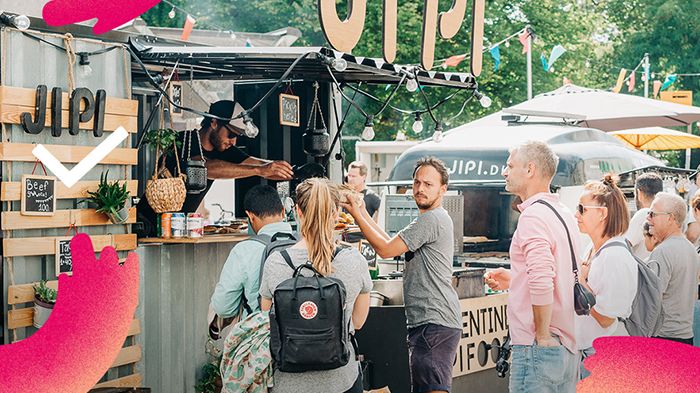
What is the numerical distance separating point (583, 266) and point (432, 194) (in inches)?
38.2

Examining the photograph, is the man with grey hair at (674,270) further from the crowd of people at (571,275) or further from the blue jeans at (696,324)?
the blue jeans at (696,324)

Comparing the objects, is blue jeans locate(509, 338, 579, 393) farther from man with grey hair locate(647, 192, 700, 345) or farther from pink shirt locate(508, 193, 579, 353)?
man with grey hair locate(647, 192, 700, 345)

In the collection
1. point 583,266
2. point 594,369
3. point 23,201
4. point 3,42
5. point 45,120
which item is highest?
point 3,42

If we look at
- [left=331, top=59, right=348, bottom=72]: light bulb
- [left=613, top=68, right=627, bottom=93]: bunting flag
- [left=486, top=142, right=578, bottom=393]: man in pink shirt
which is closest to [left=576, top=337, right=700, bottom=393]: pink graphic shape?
[left=486, top=142, right=578, bottom=393]: man in pink shirt

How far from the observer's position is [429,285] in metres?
5.73

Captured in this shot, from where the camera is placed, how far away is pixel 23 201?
533 cm

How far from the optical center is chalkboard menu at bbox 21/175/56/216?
534 cm

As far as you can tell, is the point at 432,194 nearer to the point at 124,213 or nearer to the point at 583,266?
the point at 583,266

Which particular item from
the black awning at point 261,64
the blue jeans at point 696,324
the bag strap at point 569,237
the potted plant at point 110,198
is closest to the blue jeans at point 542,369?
the bag strap at point 569,237

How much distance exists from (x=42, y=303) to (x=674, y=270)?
3.83 metres

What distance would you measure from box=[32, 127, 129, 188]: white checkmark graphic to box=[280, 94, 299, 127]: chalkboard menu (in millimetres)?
1689

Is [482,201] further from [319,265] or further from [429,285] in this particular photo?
[319,265]

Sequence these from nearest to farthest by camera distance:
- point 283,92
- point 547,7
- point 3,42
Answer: point 3,42, point 283,92, point 547,7

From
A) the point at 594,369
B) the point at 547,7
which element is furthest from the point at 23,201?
the point at 547,7
